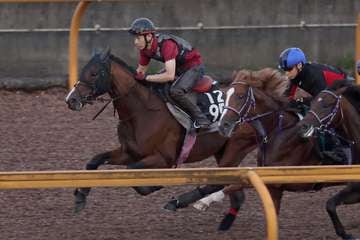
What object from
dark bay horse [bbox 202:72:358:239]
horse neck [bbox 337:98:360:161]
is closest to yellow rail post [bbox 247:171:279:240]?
dark bay horse [bbox 202:72:358:239]

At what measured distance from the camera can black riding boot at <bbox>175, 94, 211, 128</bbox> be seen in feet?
33.9

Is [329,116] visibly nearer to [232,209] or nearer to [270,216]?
[232,209]

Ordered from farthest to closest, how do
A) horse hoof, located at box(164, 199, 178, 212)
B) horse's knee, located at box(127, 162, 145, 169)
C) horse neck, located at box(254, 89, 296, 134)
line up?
horse's knee, located at box(127, 162, 145, 169)
horse hoof, located at box(164, 199, 178, 212)
horse neck, located at box(254, 89, 296, 134)

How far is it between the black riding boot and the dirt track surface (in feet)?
2.56

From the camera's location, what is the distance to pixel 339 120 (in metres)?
9.24

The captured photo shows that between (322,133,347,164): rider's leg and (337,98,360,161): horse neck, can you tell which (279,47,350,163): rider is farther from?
(337,98,360,161): horse neck

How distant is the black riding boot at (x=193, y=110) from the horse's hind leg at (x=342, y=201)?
66.2 inches

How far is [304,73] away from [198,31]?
5.47m

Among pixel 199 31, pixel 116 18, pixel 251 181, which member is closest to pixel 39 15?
pixel 116 18

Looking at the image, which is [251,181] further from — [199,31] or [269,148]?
[199,31]

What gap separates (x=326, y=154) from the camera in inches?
375

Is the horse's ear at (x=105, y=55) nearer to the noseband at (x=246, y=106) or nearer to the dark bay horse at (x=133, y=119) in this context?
the dark bay horse at (x=133, y=119)

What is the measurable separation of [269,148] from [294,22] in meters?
6.14

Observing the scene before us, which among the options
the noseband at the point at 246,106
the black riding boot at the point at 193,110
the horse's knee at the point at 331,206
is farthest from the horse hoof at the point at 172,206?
the horse's knee at the point at 331,206
